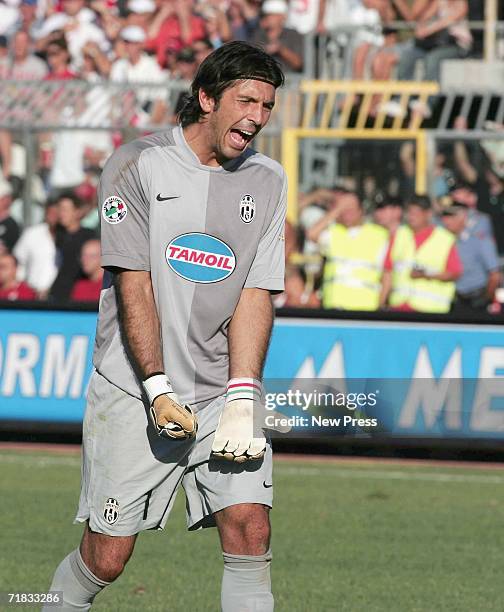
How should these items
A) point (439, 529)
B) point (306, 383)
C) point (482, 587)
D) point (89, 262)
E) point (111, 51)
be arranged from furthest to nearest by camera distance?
1. point (111, 51)
2. point (89, 262)
3. point (439, 529)
4. point (482, 587)
5. point (306, 383)

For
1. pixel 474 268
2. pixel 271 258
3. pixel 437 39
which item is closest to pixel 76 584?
pixel 271 258

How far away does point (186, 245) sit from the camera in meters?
Answer: 4.76

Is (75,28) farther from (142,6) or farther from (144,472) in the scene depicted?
(144,472)

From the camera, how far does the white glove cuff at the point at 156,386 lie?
460 centimetres

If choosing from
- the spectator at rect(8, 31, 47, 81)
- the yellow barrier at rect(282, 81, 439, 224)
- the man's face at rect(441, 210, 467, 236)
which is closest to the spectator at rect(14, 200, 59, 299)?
the yellow barrier at rect(282, 81, 439, 224)

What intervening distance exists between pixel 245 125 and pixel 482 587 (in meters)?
3.38

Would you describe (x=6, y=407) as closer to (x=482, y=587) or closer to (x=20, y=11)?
(x=482, y=587)

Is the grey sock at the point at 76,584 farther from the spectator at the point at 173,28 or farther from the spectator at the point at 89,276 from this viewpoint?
the spectator at the point at 173,28

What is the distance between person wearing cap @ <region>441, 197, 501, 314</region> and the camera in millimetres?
12602

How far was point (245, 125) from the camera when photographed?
184 inches

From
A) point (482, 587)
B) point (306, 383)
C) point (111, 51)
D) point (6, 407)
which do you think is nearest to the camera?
point (306, 383)

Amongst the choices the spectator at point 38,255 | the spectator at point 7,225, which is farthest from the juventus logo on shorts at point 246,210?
the spectator at point 7,225

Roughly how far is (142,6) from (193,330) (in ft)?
39.8

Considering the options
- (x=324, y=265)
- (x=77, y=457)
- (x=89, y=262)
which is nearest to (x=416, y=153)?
(x=324, y=265)
